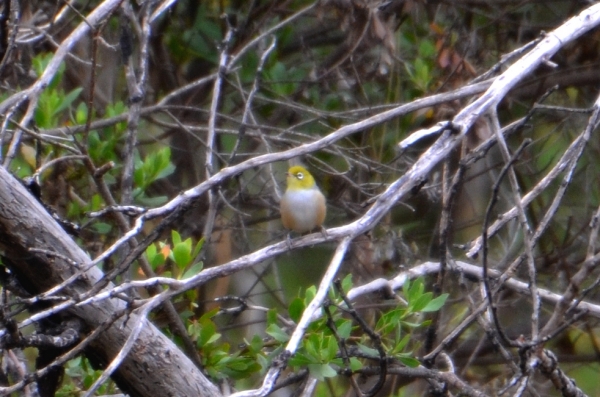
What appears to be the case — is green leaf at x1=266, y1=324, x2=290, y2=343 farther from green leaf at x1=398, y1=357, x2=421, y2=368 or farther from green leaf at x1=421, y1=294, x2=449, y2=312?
green leaf at x1=421, y1=294, x2=449, y2=312

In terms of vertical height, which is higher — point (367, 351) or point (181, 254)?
point (181, 254)

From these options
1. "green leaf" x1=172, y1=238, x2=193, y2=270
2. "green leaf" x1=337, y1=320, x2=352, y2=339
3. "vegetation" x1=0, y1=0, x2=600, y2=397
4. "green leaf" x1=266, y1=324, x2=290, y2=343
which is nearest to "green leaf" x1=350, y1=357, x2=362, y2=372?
"vegetation" x1=0, y1=0, x2=600, y2=397

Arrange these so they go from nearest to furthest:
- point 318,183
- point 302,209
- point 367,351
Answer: point 367,351 < point 302,209 < point 318,183

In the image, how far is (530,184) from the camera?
21.2 feet

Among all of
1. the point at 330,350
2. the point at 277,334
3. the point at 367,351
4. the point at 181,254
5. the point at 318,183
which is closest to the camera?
the point at 330,350

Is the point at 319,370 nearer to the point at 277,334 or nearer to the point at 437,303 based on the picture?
the point at 277,334

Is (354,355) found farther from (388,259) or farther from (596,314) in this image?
(388,259)

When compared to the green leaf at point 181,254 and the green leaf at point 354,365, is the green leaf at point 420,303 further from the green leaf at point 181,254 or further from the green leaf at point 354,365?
the green leaf at point 181,254

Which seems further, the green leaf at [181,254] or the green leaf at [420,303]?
the green leaf at [181,254]

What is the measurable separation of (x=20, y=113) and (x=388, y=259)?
247cm

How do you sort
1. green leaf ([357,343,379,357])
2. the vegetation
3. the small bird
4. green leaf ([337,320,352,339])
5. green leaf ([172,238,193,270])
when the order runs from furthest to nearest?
1. the small bird
2. green leaf ([172,238,193,270])
3. green leaf ([357,343,379,357])
4. green leaf ([337,320,352,339])
5. the vegetation

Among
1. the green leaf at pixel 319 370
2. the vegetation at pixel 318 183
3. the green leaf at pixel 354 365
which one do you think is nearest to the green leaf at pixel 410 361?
the vegetation at pixel 318 183

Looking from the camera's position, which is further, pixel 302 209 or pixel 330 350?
pixel 302 209

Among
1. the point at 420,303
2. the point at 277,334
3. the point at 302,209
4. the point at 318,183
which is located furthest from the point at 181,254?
the point at 318,183
